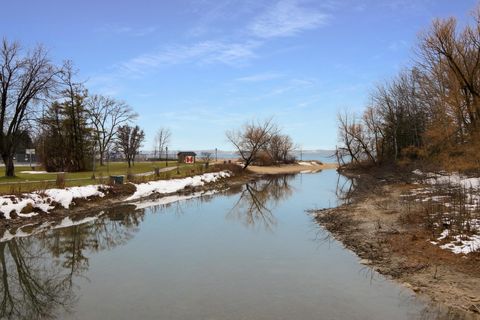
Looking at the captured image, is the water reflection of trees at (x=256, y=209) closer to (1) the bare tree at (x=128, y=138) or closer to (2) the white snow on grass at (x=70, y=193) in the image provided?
(2) the white snow on grass at (x=70, y=193)

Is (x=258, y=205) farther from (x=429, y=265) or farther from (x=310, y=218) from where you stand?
(x=429, y=265)

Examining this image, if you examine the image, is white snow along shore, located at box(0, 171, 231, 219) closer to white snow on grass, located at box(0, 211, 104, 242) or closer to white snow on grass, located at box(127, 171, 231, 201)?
white snow on grass, located at box(127, 171, 231, 201)

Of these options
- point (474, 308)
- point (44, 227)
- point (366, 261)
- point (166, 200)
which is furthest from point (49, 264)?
point (166, 200)

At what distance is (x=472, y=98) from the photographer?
2541cm

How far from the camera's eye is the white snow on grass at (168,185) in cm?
2695

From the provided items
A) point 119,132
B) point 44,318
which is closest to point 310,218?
point 44,318

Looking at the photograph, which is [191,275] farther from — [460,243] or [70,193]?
[70,193]

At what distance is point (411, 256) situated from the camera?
10.5m

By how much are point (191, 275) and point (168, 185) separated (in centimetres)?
2102

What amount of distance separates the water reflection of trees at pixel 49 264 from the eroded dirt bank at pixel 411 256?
709 centimetres

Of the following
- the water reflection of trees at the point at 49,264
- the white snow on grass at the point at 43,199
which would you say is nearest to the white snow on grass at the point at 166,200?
the white snow on grass at the point at 43,199

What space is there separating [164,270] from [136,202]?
14.9 m

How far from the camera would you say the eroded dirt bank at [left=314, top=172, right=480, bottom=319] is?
792cm

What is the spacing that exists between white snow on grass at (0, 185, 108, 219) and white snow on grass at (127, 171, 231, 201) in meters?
3.17
